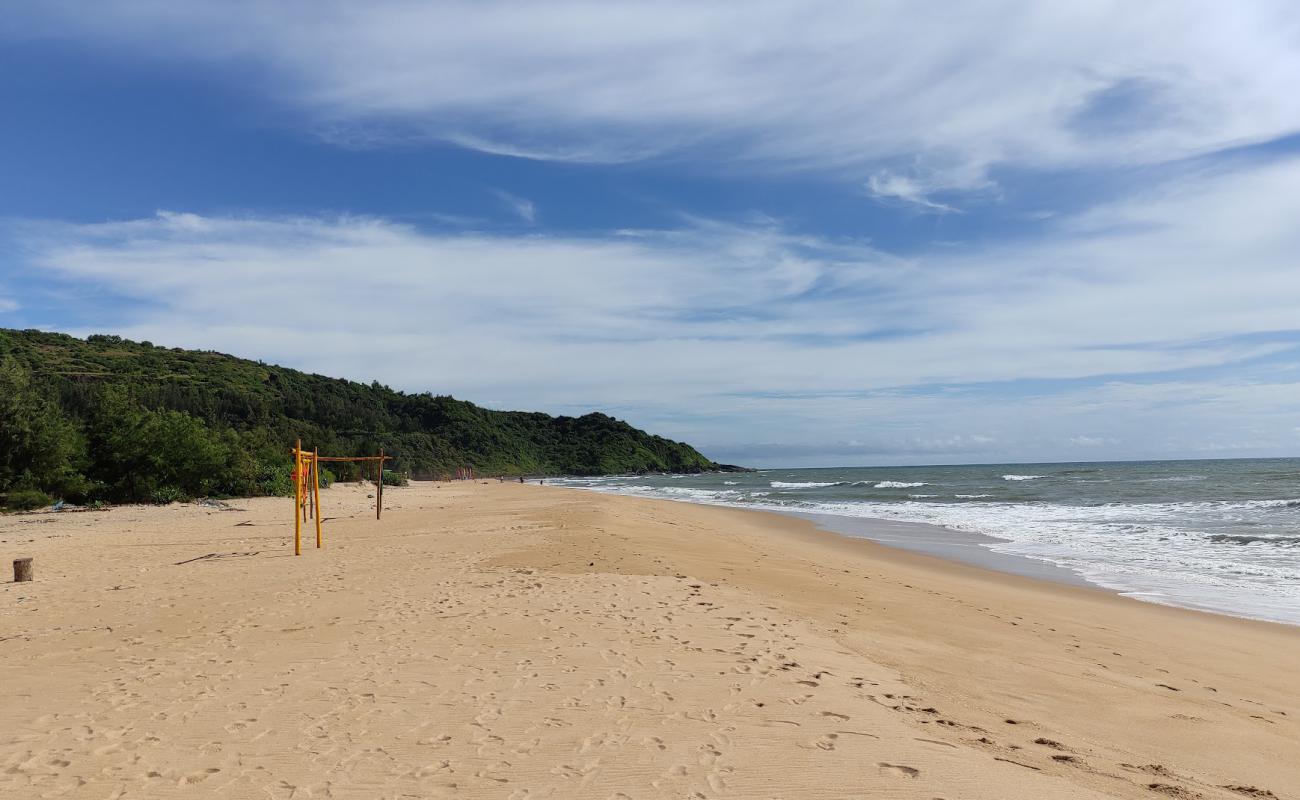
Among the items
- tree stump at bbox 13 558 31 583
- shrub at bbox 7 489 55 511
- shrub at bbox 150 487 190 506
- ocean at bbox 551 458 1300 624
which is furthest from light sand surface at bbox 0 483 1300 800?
shrub at bbox 150 487 190 506

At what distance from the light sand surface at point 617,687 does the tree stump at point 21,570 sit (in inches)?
19.8

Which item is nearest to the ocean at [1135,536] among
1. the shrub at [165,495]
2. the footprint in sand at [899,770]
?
the footprint in sand at [899,770]

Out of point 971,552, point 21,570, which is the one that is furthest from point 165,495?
point 971,552

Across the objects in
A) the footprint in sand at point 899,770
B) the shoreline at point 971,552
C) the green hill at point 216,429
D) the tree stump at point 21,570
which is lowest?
the shoreline at point 971,552

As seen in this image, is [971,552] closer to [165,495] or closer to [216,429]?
[165,495]

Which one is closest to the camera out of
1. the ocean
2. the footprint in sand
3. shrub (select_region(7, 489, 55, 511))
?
the footprint in sand

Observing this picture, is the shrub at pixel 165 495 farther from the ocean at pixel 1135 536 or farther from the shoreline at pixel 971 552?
the ocean at pixel 1135 536

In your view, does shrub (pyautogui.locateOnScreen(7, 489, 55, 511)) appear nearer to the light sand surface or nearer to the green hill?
the green hill

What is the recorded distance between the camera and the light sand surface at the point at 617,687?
4.52 meters

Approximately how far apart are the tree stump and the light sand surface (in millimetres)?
504

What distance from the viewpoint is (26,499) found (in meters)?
24.2

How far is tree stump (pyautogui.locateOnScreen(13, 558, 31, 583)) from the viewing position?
38.7 ft

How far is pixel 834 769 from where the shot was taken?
4.54 metres

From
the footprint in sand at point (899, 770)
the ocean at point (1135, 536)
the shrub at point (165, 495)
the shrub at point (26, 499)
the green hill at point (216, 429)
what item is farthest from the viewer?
the shrub at point (165, 495)
